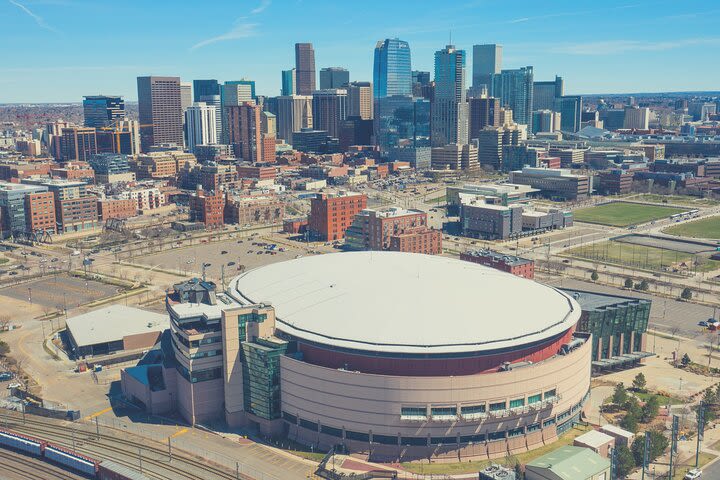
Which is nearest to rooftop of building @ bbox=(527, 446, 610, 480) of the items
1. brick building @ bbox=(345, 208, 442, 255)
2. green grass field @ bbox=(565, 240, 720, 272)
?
brick building @ bbox=(345, 208, 442, 255)

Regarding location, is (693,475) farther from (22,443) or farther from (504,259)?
(22,443)

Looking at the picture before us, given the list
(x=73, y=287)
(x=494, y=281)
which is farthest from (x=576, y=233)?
(x=73, y=287)

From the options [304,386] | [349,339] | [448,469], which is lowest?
[448,469]

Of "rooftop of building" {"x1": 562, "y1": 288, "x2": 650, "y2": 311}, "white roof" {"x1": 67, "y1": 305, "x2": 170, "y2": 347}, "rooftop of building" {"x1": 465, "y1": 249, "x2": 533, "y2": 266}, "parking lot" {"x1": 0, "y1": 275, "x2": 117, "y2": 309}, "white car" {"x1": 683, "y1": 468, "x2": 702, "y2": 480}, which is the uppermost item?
"rooftop of building" {"x1": 465, "y1": 249, "x2": 533, "y2": 266}

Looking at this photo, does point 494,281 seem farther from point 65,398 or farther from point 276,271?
point 65,398

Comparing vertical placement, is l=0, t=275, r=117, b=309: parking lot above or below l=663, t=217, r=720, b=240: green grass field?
below

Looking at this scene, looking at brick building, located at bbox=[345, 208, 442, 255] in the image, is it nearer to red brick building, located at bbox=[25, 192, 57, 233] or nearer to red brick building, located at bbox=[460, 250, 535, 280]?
red brick building, located at bbox=[460, 250, 535, 280]
